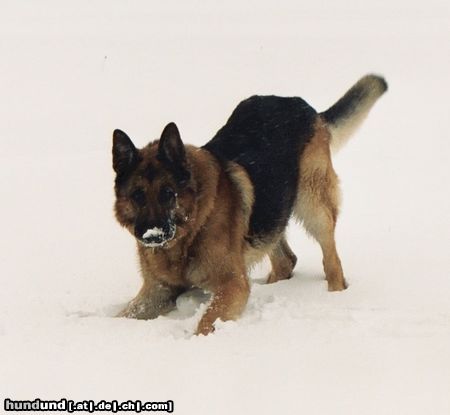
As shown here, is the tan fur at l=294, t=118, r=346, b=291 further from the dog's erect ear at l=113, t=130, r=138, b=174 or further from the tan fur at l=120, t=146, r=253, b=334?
the dog's erect ear at l=113, t=130, r=138, b=174

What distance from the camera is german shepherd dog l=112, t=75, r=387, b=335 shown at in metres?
5.11

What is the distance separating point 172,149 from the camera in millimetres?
5188

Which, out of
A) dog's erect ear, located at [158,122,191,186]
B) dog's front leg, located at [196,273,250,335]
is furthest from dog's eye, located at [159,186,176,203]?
dog's front leg, located at [196,273,250,335]

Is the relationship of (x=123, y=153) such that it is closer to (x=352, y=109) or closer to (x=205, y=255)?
(x=205, y=255)

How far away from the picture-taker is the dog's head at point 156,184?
502 centimetres

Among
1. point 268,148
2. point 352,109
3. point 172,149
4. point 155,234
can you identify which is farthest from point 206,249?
point 352,109

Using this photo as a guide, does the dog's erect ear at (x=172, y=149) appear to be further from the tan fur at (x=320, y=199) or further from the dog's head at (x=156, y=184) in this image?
the tan fur at (x=320, y=199)

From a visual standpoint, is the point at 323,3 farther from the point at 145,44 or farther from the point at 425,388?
the point at 425,388

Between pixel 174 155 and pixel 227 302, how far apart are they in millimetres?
1169

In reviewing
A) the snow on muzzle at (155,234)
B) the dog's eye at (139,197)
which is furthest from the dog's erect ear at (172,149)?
the snow on muzzle at (155,234)

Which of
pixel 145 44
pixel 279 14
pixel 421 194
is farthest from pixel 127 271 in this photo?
pixel 279 14

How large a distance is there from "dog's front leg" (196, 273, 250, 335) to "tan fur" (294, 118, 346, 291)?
1437mm

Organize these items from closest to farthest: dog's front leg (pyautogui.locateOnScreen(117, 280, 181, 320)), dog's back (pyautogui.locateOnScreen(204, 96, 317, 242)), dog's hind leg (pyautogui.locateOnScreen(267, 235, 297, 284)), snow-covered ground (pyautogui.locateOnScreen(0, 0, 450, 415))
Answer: snow-covered ground (pyautogui.locateOnScreen(0, 0, 450, 415)), dog's front leg (pyautogui.locateOnScreen(117, 280, 181, 320)), dog's back (pyautogui.locateOnScreen(204, 96, 317, 242)), dog's hind leg (pyautogui.locateOnScreen(267, 235, 297, 284))

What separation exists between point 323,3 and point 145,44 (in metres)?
6.04
